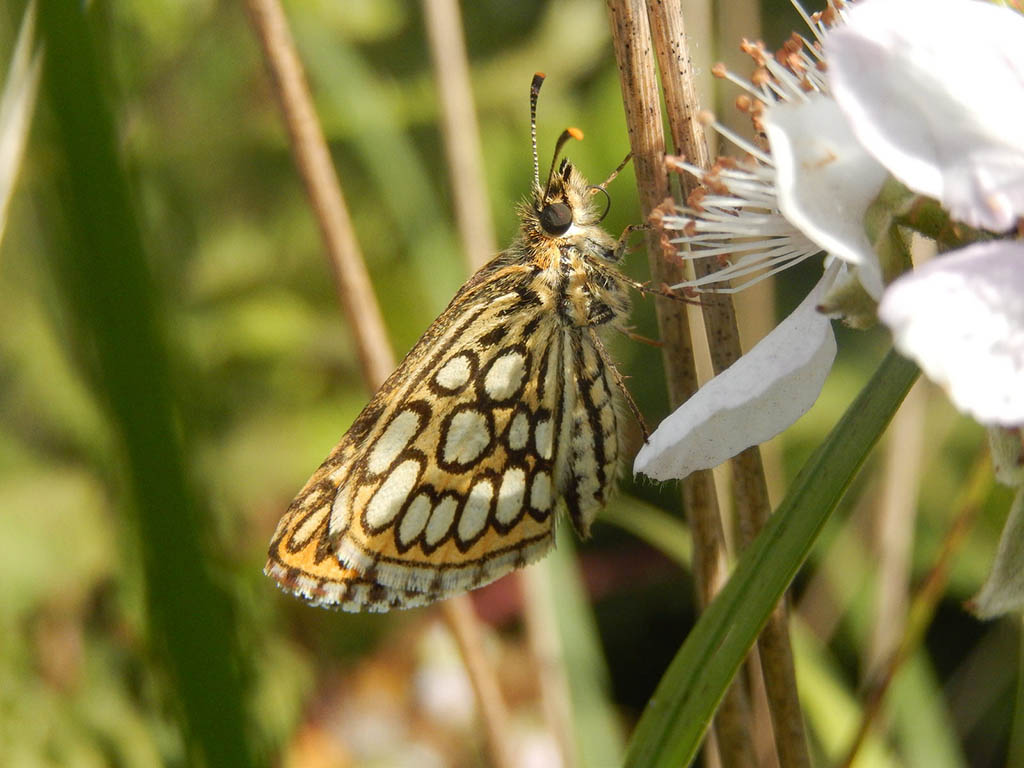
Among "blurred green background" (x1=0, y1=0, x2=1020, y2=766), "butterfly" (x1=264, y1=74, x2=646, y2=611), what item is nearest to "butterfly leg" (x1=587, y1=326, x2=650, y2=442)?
"butterfly" (x1=264, y1=74, x2=646, y2=611)

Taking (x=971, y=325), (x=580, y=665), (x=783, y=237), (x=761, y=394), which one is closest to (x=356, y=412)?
(x=580, y=665)

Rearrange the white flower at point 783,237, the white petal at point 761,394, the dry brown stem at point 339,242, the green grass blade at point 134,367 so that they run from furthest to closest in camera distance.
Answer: the dry brown stem at point 339,242
the white petal at point 761,394
the white flower at point 783,237
the green grass blade at point 134,367

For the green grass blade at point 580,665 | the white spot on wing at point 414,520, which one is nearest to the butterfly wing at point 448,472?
the white spot on wing at point 414,520

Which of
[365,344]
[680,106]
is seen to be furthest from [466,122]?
[680,106]

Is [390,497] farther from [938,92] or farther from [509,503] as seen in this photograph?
[938,92]

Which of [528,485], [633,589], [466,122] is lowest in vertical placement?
[633,589]

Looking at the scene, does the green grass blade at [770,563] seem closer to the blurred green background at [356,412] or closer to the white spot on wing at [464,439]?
the white spot on wing at [464,439]

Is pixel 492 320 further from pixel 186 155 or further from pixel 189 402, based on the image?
pixel 186 155
